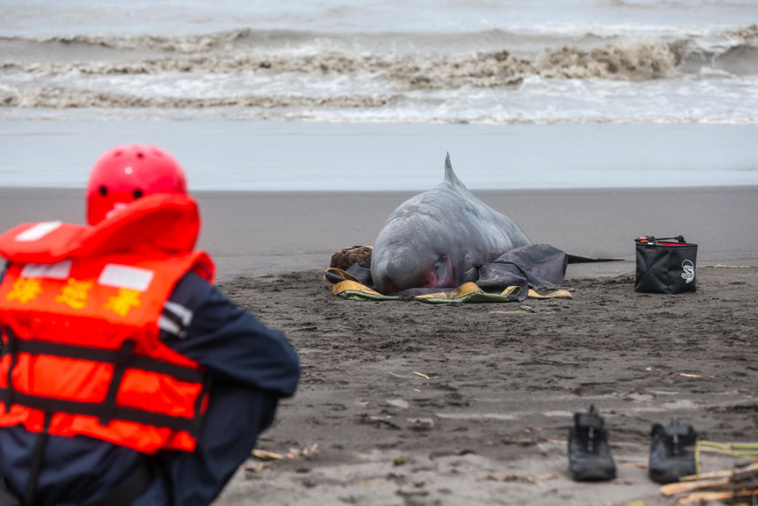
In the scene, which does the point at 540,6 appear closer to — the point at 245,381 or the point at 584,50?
the point at 584,50

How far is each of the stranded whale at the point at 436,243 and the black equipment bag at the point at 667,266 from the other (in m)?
1.35

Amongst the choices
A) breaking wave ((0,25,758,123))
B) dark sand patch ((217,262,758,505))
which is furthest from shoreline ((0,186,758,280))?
breaking wave ((0,25,758,123))

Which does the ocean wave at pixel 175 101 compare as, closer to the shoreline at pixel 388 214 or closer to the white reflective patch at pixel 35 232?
the shoreline at pixel 388 214

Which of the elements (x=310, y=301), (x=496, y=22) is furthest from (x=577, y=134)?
(x=496, y=22)

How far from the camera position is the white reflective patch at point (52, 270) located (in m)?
2.25

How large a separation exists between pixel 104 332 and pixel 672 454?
81.5 inches

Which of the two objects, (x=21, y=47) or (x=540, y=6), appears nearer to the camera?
(x=21, y=47)

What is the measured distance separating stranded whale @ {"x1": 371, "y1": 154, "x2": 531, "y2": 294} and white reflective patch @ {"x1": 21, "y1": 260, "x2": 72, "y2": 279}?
17.5 ft

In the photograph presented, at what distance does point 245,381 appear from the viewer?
2.32 metres

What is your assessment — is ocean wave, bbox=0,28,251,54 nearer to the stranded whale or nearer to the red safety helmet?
the stranded whale

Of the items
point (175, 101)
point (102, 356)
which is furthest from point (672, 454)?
point (175, 101)

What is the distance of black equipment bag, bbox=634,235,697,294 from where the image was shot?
7414mm

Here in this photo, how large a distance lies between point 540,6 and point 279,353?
39627mm

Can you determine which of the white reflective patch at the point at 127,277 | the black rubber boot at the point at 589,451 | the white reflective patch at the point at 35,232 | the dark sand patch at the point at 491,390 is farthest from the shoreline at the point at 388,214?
the white reflective patch at the point at 127,277
